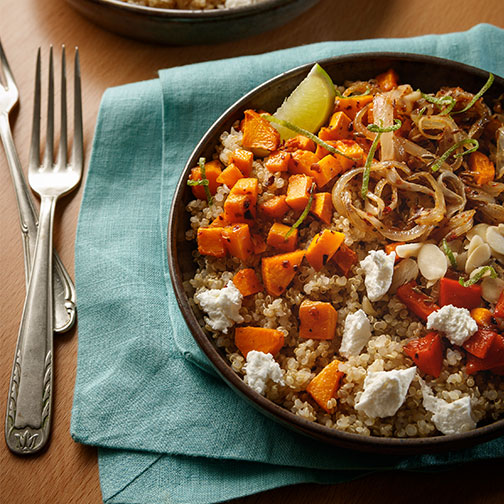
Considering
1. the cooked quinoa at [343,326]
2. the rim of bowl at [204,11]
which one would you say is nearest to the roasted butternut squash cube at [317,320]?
the cooked quinoa at [343,326]

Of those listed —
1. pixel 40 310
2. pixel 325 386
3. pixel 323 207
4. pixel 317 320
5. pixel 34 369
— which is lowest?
pixel 34 369

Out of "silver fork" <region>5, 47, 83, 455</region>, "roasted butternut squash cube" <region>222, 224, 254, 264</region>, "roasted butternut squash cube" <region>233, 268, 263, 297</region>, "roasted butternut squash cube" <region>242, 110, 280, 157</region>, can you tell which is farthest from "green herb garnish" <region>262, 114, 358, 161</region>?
"silver fork" <region>5, 47, 83, 455</region>

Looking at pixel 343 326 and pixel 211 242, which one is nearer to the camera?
pixel 343 326

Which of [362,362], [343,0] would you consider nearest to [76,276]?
[362,362]

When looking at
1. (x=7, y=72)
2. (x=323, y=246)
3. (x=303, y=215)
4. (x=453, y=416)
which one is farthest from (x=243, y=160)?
(x=7, y=72)

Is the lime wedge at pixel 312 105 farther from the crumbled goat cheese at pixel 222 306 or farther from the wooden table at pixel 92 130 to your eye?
the wooden table at pixel 92 130

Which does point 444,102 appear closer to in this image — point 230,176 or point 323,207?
point 323,207
